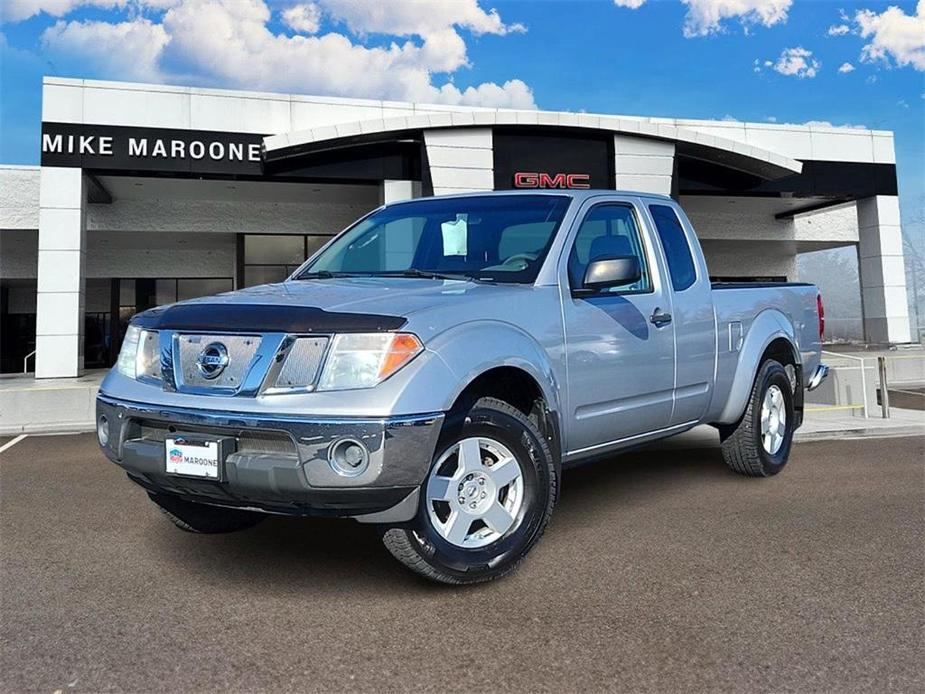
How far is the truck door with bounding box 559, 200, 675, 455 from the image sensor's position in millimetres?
3707

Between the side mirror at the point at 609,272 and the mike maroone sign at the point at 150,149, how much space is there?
1474cm

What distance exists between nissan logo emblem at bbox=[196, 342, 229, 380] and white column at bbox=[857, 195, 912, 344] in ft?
76.7

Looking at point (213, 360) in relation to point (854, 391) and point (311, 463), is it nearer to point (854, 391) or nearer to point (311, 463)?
point (311, 463)

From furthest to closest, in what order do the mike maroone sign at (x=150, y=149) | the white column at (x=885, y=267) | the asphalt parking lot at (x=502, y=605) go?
the white column at (x=885, y=267), the mike maroone sign at (x=150, y=149), the asphalt parking lot at (x=502, y=605)

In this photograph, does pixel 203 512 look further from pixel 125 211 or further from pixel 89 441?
pixel 125 211

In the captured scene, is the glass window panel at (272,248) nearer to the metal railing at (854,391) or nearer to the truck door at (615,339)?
the metal railing at (854,391)

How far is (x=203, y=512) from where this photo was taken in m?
3.85

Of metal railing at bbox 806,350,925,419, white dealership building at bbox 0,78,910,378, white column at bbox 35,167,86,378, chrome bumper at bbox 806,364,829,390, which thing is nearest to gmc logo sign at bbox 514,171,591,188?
white dealership building at bbox 0,78,910,378

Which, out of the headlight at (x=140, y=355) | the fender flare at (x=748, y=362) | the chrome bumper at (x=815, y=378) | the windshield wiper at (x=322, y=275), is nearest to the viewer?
the headlight at (x=140, y=355)

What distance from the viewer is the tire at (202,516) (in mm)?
3662

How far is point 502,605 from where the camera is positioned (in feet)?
9.71

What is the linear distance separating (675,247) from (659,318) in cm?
81

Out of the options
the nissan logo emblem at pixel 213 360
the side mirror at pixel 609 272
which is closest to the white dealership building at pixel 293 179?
the side mirror at pixel 609 272

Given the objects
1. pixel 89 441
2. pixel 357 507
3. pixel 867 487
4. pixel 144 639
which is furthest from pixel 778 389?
pixel 89 441
